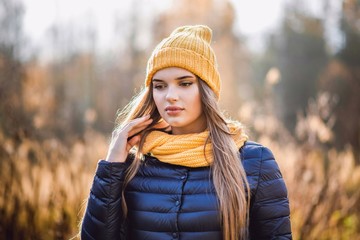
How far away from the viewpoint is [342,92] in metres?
17.8

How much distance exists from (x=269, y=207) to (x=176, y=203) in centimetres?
48

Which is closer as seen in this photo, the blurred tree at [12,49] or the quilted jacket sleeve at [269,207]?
the quilted jacket sleeve at [269,207]

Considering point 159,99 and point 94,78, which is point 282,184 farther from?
point 94,78

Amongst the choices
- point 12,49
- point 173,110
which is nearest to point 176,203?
point 173,110

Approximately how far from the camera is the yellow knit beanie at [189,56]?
262 cm

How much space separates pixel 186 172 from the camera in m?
2.53

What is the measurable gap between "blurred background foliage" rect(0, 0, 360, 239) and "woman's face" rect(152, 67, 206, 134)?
128 cm

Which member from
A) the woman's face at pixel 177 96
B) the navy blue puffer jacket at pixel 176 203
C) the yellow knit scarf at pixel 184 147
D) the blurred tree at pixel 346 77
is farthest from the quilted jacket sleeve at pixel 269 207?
the blurred tree at pixel 346 77

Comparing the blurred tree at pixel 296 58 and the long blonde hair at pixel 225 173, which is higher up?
the blurred tree at pixel 296 58

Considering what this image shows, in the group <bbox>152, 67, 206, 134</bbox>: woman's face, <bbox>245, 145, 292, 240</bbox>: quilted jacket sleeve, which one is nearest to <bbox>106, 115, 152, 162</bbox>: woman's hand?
<bbox>152, 67, 206, 134</bbox>: woman's face

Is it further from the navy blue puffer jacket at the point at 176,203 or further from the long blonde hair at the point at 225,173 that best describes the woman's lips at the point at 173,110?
the navy blue puffer jacket at the point at 176,203

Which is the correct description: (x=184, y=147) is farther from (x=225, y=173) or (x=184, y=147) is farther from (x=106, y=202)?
(x=106, y=202)

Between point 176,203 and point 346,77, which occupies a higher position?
point 346,77

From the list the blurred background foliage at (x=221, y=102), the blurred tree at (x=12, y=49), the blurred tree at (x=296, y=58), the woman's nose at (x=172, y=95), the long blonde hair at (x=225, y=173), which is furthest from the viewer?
the blurred tree at (x=296, y=58)
